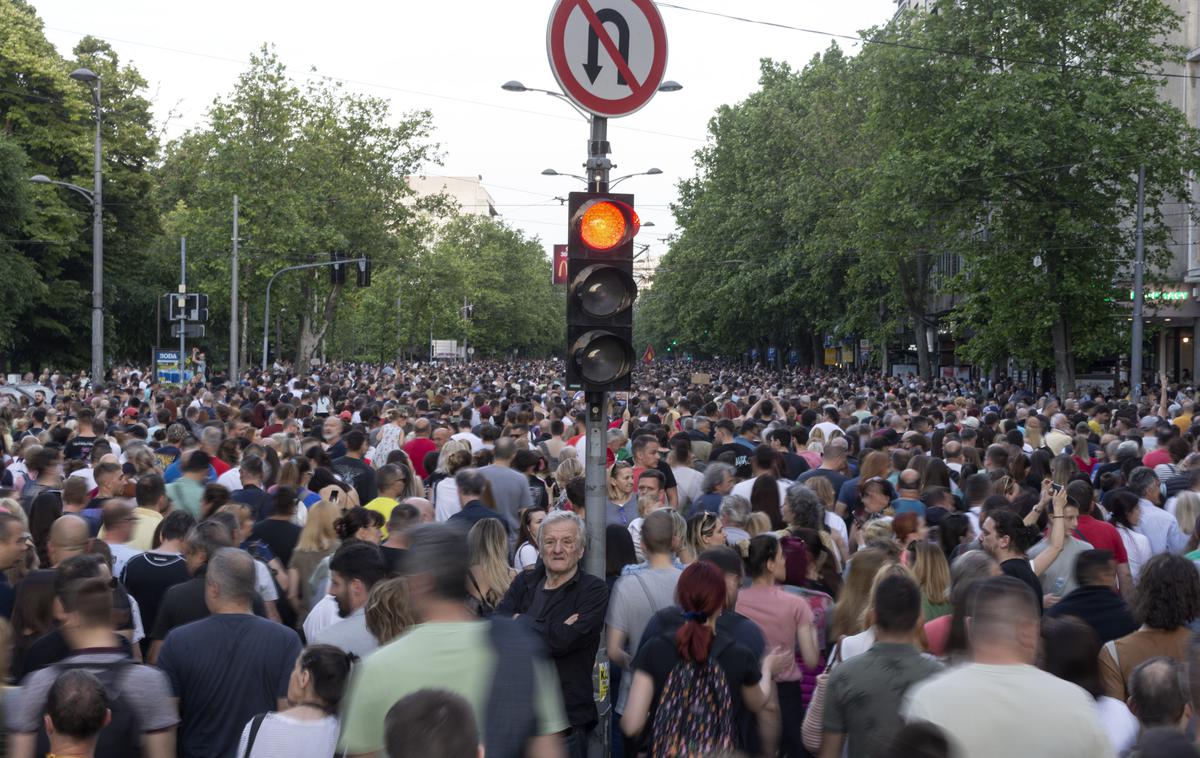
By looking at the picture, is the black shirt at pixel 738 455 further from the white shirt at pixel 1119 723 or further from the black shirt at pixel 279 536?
the white shirt at pixel 1119 723

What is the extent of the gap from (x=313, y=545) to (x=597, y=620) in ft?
6.86

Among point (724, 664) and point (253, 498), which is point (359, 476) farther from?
point (724, 664)

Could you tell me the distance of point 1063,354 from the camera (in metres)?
38.5

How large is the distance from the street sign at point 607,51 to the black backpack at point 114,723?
149 inches

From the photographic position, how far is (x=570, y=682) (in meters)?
6.08

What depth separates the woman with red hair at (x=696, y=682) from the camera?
515 cm

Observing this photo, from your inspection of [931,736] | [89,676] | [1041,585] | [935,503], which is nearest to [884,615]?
[931,736]

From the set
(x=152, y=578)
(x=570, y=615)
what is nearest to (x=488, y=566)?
(x=570, y=615)

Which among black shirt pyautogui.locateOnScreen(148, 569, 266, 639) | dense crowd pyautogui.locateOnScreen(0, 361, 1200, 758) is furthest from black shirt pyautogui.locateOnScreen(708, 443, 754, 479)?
black shirt pyautogui.locateOnScreen(148, 569, 266, 639)

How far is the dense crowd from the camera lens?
3.92m

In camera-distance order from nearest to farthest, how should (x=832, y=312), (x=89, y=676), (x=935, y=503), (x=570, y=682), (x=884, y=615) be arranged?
(x=89, y=676) < (x=884, y=615) < (x=570, y=682) < (x=935, y=503) < (x=832, y=312)

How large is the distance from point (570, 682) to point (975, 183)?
3346 cm

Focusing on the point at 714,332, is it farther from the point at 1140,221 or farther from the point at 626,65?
the point at 626,65

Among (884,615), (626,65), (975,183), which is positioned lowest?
(884,615)
